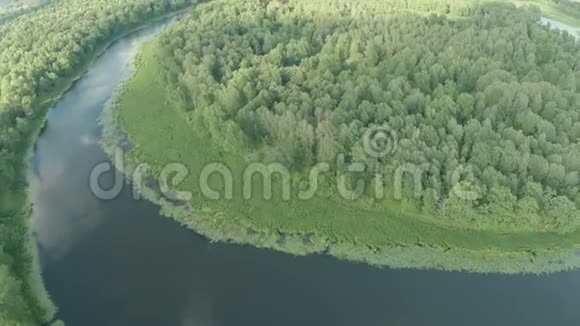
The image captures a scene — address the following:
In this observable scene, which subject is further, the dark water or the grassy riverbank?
the grassy riverbank

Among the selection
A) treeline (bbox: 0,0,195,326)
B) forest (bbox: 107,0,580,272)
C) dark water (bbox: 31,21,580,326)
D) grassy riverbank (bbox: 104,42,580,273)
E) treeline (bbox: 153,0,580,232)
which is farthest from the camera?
treeline (bbox: 153,0,580,232)

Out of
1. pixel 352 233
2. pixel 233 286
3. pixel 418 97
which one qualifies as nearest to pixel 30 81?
pixel 233 286

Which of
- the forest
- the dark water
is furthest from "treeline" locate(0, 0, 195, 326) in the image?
the forest

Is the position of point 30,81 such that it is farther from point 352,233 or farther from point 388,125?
point 352,233

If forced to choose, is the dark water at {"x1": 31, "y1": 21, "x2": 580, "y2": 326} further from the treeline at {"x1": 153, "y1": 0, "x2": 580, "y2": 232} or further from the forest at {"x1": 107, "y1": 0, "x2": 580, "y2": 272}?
the treeline at {"x1": 153, "y1": 0, "x2": 580, "y2": 232}

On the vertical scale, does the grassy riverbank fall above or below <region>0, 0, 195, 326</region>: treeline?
below

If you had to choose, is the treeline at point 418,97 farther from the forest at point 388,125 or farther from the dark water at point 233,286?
the dark water at point 233,286
